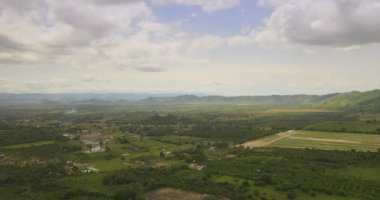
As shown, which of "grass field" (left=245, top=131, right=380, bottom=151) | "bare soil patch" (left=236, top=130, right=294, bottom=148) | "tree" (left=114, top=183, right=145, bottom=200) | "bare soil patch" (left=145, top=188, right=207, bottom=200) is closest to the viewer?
"tree" (left=114, top=183, right=145, bottom=200)

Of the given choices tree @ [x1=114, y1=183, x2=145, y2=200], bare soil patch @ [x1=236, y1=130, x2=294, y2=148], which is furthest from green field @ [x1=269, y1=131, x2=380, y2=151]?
tree @ [x1=114, y1=183, x2=145, y2=200]

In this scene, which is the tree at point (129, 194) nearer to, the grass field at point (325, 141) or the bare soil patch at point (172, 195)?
the bare soil patch at point (172, 195)

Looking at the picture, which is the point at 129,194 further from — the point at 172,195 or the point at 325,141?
the point at 325,141

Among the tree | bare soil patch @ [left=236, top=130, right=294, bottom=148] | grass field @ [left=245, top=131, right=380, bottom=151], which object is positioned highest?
grass field @ [left=245, top=131, right=380, bottom=151]

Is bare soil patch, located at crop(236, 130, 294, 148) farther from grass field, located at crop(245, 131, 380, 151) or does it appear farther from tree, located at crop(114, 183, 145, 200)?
tree, located at crop(114, 183, 145, 200)

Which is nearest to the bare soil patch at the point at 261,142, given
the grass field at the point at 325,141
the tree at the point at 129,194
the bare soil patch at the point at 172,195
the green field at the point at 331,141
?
the grass field at the point at 325,141

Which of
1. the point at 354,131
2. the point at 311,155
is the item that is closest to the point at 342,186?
the point at 311,155

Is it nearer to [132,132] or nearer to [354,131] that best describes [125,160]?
[132,132]

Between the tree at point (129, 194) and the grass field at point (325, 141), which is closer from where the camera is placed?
the tree at point (129, 194)
